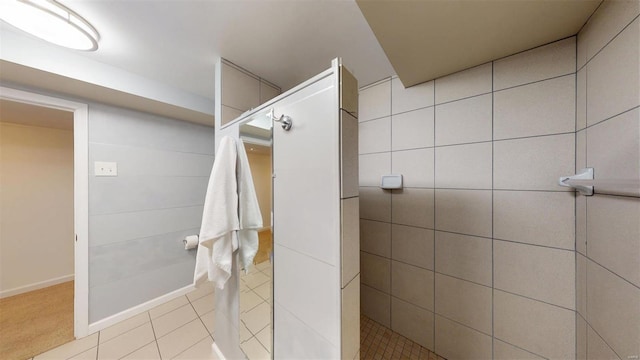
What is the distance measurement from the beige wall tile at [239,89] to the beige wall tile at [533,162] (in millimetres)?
1596

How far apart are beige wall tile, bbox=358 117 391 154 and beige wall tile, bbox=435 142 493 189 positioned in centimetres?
37

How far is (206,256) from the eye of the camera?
1.08 m

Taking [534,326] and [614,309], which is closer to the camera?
[614,309]

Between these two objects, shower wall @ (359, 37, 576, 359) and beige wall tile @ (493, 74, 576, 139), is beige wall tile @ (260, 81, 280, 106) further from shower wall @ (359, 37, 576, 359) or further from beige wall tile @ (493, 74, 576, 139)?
beige wall tile @ (493, 74, 576, 139)

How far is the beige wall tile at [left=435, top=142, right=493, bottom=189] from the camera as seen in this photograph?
1.09 meters

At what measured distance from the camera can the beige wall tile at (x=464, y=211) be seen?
109 cm

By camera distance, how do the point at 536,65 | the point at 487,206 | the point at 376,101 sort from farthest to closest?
the point at 376,101
the point at 487,206
the point at 536,65

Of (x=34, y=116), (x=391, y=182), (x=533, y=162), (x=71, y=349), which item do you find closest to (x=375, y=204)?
(x=391, y=182)

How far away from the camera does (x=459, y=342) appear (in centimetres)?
118

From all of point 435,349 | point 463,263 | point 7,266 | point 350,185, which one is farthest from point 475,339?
point 7,266

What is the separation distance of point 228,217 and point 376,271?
3.95ft

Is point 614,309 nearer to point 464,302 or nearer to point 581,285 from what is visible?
point 581,285

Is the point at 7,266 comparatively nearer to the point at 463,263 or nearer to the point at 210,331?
the point at 210,331

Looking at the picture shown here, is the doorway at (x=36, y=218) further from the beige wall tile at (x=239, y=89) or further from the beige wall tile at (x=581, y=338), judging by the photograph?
the beige wall tile at (x=581, y=338)
